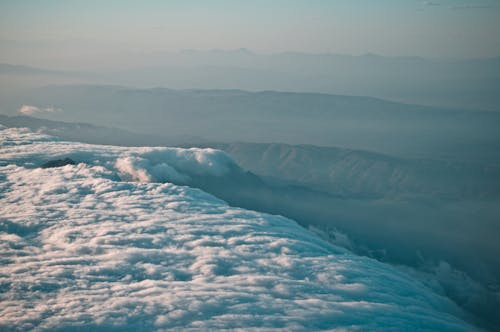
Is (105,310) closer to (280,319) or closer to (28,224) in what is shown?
(280,319)

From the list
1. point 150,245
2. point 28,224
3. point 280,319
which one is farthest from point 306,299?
point 28,224

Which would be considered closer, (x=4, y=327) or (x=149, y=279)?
(x=4, y=327)

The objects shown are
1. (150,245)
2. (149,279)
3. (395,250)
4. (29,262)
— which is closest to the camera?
(149,279)

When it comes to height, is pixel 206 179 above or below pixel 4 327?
below

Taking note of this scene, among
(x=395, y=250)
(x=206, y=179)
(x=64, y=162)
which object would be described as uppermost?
(x=64, y=162)

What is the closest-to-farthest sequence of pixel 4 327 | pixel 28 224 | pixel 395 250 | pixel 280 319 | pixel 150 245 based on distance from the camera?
pixel 4 327, pixel 280 319, pixel 150 245, pixel 28 224, pixel 395 250

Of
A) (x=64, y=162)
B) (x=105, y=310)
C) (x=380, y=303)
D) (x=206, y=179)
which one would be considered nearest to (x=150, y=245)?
(x=105, y=310)
